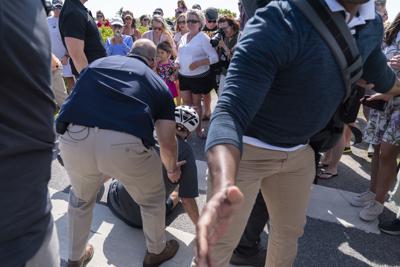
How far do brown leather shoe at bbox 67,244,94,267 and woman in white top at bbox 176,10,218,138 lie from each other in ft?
9.52

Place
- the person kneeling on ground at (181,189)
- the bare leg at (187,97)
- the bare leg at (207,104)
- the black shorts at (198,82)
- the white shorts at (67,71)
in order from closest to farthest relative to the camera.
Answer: the person kneeling on ground at (181,189), the black shorts at (198,82), the bare leg at (187,97), the bare leg at (207,104), the white shorts at (67,71)

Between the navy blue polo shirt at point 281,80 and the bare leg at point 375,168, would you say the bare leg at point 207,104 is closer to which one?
the bare leg at point 375,168

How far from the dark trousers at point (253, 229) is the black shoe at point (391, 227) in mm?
1115

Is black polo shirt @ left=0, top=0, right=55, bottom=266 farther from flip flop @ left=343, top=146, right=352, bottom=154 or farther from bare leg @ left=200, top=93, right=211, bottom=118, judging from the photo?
bare leg @ left=200, top=93, right=211, bottom=118

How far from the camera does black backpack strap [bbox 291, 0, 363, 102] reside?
131cm

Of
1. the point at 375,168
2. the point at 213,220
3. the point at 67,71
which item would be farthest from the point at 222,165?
the point at 67,71

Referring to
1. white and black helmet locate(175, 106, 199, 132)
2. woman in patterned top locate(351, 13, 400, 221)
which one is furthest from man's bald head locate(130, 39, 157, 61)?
woman in patterned top locate(351, 13, 400, 221)

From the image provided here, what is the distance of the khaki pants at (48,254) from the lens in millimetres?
1137

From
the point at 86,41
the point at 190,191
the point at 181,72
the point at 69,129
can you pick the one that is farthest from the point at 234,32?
the point at 69,129

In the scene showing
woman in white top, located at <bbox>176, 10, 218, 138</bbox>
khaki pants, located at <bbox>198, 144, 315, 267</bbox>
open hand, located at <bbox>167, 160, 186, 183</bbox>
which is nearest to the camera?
khaki pants, located at <bbox>198, 144, 315, 267</bbox>

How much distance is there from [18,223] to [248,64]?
2.66ft

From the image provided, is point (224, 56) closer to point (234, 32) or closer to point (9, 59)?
point (234, 32)

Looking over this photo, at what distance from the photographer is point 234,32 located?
5164mm

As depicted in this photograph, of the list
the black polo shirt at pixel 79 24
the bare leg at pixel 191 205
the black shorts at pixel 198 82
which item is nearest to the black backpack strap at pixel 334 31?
the bare leg at pixel 191 205
